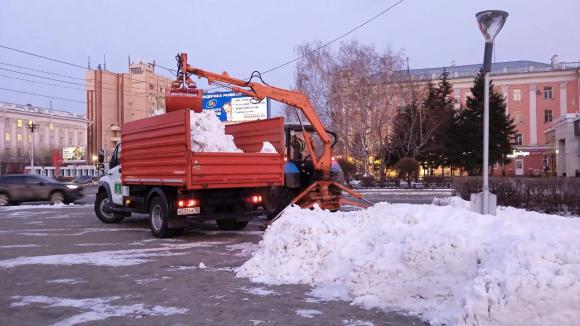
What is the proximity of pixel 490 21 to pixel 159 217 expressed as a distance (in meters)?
8.23

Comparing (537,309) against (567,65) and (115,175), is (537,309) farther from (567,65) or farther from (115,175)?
(567,65)

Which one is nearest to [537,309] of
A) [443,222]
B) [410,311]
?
[410,311]

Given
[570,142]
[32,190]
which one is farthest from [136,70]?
[570,142]

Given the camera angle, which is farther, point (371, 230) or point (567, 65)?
point (567, 65)

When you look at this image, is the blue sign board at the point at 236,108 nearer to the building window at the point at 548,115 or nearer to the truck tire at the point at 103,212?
the truck tire at the point at 103,212

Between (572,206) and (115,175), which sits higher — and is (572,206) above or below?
below

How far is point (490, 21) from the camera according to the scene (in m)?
9.80

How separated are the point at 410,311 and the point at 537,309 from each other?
1423mm

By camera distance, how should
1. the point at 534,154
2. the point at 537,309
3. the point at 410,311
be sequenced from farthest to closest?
the point at 534,154
the point at 410,311
the point at 537,309

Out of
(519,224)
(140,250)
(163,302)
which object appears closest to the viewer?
(163,302)

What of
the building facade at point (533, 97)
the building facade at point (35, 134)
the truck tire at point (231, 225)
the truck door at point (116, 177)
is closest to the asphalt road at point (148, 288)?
the truck tire at point (231, 225)

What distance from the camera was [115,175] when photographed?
1512 cm

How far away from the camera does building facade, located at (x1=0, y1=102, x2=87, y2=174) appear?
97.2 m

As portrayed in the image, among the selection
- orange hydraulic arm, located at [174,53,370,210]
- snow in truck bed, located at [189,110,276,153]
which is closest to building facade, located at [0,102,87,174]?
orange hydraulic arm, located at [174,53,370,210]
